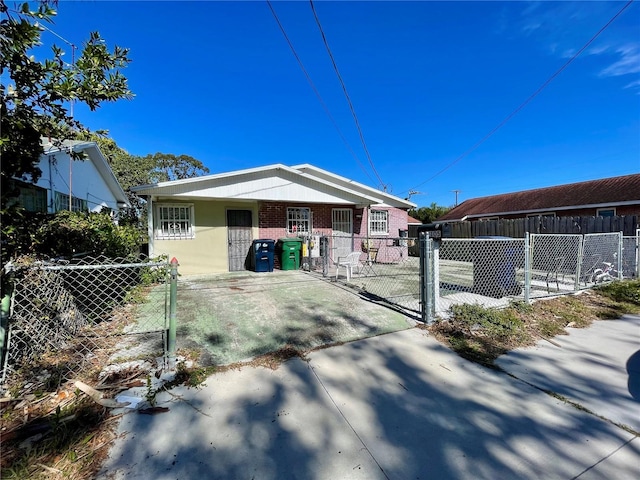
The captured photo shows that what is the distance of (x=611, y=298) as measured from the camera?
6691 mm

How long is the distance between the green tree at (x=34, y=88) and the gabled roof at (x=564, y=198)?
23.5 metres

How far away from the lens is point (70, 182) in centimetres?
831

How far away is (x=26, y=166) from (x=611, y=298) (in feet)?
35.6

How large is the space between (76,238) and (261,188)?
6.08m

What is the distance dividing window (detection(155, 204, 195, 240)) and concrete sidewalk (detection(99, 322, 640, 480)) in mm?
7822

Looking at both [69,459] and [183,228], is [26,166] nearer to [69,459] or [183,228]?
[69,459]

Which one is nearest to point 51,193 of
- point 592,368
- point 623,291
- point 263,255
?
point 263,255

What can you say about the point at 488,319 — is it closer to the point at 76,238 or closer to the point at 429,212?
the point at 76,238

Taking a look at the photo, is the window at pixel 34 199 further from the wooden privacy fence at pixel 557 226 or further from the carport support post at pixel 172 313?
the wooden privacy fence at pixel 557 226

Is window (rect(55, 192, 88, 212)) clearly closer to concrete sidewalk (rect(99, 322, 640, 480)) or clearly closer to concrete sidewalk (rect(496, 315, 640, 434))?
concrete sidewalk (rect(99, 322, 640, 480))

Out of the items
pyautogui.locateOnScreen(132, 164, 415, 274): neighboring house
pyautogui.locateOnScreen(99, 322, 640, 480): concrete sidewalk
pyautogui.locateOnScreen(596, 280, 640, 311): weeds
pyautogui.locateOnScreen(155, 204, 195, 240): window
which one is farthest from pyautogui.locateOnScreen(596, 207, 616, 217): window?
pyautogui.locateOnScreen(155, 204, 195, 240): window

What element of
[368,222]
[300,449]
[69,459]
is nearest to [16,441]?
[69,459]

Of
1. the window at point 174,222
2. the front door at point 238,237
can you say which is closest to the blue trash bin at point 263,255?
the front door at point 238,237

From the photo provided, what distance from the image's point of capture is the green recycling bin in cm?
1049
